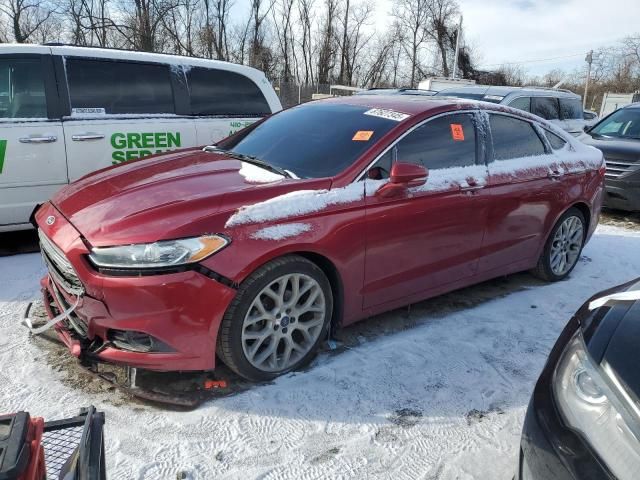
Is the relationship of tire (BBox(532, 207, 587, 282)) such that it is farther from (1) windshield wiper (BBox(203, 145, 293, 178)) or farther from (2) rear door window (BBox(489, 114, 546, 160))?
(1) windshield wiper (BBox(203, 145, 293, 178))

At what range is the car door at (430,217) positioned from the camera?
10.8ft

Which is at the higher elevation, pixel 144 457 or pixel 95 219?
pixel 95 219

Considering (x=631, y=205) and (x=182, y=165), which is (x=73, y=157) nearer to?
(x=182, y=165)

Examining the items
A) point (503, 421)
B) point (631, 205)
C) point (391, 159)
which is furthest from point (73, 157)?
point (631, 205)

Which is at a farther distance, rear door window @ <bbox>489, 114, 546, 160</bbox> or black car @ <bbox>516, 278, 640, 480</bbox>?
rear door window @ <bbox>489, 114, 546, 160</bbox>

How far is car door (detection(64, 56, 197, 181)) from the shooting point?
16.0 feet

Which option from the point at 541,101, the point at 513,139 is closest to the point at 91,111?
the point at 513,139

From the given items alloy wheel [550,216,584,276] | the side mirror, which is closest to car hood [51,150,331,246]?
the side mirror

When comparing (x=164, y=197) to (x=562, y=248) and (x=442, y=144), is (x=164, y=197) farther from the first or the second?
(x=562, y=248)

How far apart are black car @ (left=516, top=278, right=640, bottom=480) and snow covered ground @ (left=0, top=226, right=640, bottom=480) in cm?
71

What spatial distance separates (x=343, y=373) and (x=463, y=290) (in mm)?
1859

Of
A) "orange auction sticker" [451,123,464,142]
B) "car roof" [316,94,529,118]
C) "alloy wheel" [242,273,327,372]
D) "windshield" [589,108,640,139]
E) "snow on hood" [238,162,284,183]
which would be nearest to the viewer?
"alloy wheel" [242,273,327,372]

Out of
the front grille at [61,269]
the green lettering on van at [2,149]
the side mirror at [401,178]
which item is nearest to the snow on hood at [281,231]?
the side mirror at [401,178]

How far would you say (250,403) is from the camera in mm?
2789
